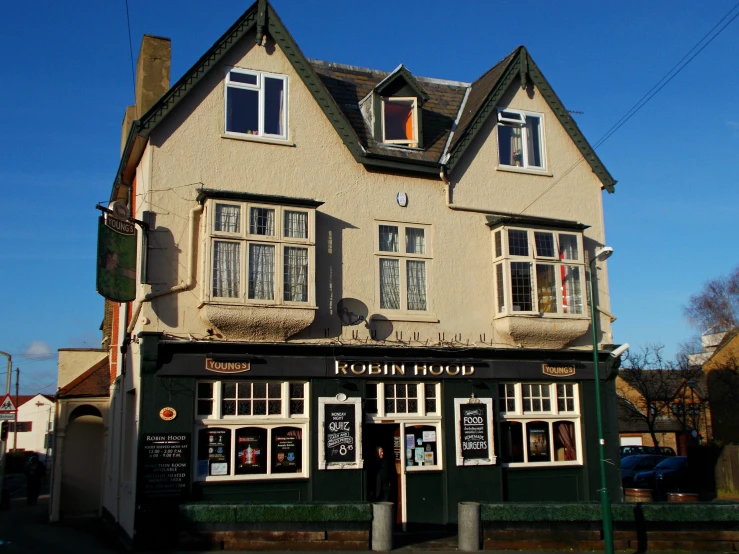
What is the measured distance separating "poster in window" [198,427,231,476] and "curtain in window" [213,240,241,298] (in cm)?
289

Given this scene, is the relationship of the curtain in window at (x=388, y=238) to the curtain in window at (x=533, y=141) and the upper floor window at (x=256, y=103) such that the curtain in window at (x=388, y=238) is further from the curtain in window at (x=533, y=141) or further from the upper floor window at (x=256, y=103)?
the curtain in window at (x=533, y=141)

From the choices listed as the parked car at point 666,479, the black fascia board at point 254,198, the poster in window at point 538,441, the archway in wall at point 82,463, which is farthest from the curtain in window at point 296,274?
the parked car at point 666,479

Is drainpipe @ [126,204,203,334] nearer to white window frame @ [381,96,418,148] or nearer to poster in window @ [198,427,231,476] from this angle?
poster in window @ [198,427,231,476]

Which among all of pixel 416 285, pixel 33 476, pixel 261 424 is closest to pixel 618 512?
pixel 416 285

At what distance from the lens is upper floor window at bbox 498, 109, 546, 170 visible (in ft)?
66.6

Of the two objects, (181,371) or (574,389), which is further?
(574,389)

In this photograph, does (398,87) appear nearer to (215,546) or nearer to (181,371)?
(181,371)

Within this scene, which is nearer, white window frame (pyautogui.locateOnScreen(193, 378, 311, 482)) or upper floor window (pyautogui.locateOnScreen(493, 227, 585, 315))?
white window frame (pyautogui.locateOnScreen(193, 378, 311, 482))

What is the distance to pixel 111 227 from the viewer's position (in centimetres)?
1571

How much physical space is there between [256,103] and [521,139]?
732 centimetres

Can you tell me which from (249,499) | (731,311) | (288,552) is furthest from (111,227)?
(731,311)

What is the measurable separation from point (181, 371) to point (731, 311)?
5214cm

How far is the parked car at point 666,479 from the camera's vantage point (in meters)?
28.2

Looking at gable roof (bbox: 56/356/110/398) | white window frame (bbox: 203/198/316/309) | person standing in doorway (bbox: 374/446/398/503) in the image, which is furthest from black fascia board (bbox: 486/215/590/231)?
gable roof (bbox: 56/356/110/398)
